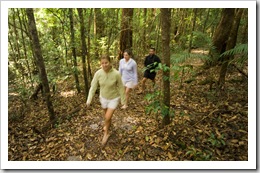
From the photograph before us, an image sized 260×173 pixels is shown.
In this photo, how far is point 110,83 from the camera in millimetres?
3043

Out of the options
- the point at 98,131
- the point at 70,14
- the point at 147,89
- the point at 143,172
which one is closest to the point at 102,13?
the point at 70,14

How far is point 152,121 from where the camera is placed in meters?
4.01

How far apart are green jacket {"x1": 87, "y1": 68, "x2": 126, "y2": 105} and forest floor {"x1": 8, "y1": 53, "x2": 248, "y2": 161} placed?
3.42ft

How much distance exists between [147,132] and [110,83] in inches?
56.0

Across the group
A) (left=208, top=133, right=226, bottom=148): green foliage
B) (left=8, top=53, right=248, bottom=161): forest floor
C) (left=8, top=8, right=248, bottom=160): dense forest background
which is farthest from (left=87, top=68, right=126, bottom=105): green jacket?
(left=208, top=133, right=226, bottom=148): green foliage

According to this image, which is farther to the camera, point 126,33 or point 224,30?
point 126,33

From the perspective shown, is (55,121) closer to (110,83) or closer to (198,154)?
(110,83)

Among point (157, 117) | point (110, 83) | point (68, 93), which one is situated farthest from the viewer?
point (68, 93)

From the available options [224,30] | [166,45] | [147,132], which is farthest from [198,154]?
[224,30]

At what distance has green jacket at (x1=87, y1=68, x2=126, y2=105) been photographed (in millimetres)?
3035

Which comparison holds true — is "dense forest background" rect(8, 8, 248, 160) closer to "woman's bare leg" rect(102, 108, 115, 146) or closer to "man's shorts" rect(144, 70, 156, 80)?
"woman's bare leg" rect(102, 108, 115, 146)

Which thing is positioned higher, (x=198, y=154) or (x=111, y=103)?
(x=111, y=103)

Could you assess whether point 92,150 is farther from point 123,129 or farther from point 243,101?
point 243,101
